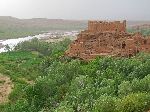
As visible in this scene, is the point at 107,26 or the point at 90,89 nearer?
the point at 90,89

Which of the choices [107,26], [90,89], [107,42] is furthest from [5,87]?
[90,89]

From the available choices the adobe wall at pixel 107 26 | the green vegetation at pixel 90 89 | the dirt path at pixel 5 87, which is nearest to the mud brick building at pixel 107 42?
the adobe wall at pixel 107 26

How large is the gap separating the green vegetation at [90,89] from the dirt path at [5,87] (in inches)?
34.5

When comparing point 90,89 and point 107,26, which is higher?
point 107,26

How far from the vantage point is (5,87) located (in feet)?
190

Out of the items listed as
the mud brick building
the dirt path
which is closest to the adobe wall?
the mud brick building

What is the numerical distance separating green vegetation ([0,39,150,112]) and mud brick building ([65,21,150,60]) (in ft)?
7.71

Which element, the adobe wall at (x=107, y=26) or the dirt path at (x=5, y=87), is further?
the adobe wall at (x=107, y=26)

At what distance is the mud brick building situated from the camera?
5870cm

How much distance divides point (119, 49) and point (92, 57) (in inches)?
153

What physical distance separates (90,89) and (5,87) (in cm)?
2090

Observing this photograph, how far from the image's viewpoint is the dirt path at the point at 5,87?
5328 centimetres

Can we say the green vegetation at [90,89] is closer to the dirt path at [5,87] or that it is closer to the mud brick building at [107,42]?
the dirt path at [5,87]

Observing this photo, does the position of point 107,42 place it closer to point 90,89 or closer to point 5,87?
point 5,87
